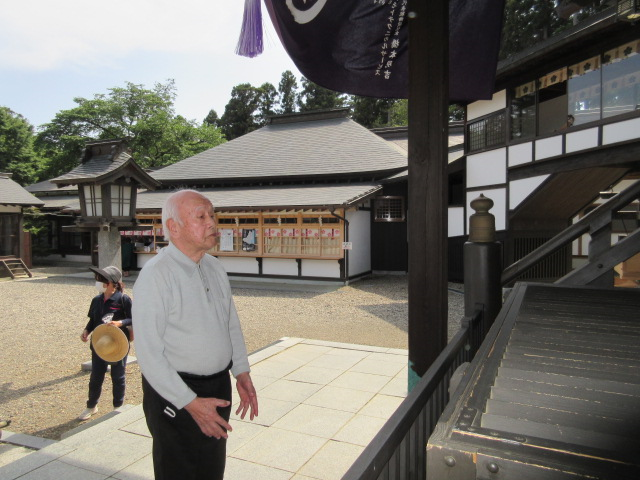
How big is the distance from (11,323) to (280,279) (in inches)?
304

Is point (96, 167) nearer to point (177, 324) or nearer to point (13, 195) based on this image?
point (177, 324)

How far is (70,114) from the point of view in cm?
2683

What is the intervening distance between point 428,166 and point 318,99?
41.4 metres

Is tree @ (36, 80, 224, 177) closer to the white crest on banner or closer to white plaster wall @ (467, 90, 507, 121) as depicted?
white plaster wall @ (467, 90, 507, 121)

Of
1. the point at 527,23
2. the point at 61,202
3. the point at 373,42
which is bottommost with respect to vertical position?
the point at 373,42

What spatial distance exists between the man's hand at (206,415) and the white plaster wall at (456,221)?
12.1 meters

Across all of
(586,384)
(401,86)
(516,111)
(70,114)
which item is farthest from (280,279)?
(70,114)

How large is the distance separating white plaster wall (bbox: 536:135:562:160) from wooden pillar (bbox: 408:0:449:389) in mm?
9065

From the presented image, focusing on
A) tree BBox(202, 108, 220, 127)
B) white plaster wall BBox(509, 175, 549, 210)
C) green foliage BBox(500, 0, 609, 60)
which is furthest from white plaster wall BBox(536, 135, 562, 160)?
tree BBox(202, 108, 220, 127)

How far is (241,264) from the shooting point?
15.4m

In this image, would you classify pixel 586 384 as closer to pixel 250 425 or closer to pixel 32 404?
pixel 250 425

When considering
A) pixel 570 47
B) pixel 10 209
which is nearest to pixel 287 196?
pixel 570 47

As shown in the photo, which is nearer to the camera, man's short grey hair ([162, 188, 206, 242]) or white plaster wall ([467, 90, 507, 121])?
man's short grey hair ([162, 188, 206, 242])

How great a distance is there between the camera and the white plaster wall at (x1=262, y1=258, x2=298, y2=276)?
47.7 feet
